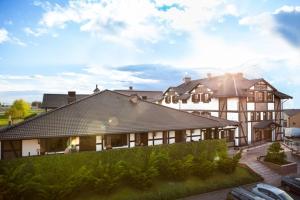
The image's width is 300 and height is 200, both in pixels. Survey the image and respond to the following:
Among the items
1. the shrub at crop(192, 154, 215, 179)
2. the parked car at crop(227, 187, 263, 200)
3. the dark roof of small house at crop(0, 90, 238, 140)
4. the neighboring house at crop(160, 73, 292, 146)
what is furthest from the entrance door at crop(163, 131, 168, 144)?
the neighboring house at crop(160, 73, 292, 146)

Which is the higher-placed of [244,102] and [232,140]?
[244,102]

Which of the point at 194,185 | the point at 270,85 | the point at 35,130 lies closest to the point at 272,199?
the point at 194,185

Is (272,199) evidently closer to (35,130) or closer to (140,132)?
(140,132)

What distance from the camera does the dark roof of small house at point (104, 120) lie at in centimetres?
2018

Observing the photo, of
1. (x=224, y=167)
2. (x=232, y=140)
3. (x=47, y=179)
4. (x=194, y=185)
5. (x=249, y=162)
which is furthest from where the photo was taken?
(x=232, y=140)

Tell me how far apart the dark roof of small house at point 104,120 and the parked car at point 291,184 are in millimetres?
8261

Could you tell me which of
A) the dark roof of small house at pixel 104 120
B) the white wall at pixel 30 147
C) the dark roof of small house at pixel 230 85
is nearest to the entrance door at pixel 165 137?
the dark roof of small house at pixel 104 120

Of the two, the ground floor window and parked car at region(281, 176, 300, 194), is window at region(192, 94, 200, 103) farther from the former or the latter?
the ground floor window

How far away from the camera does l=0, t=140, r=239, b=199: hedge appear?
17.2 metres

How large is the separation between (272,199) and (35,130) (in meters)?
17.3

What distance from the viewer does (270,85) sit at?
1658 inches

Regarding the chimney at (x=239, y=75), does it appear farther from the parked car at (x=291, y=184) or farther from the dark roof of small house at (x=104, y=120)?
the parked car at (x=291, y=184)

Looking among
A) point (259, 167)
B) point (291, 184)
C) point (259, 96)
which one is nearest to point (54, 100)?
point (259, 96)

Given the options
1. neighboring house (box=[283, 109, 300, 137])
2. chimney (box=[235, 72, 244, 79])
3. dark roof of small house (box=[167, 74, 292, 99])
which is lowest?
neighboring house (box=[283, 109, 300, 137])
